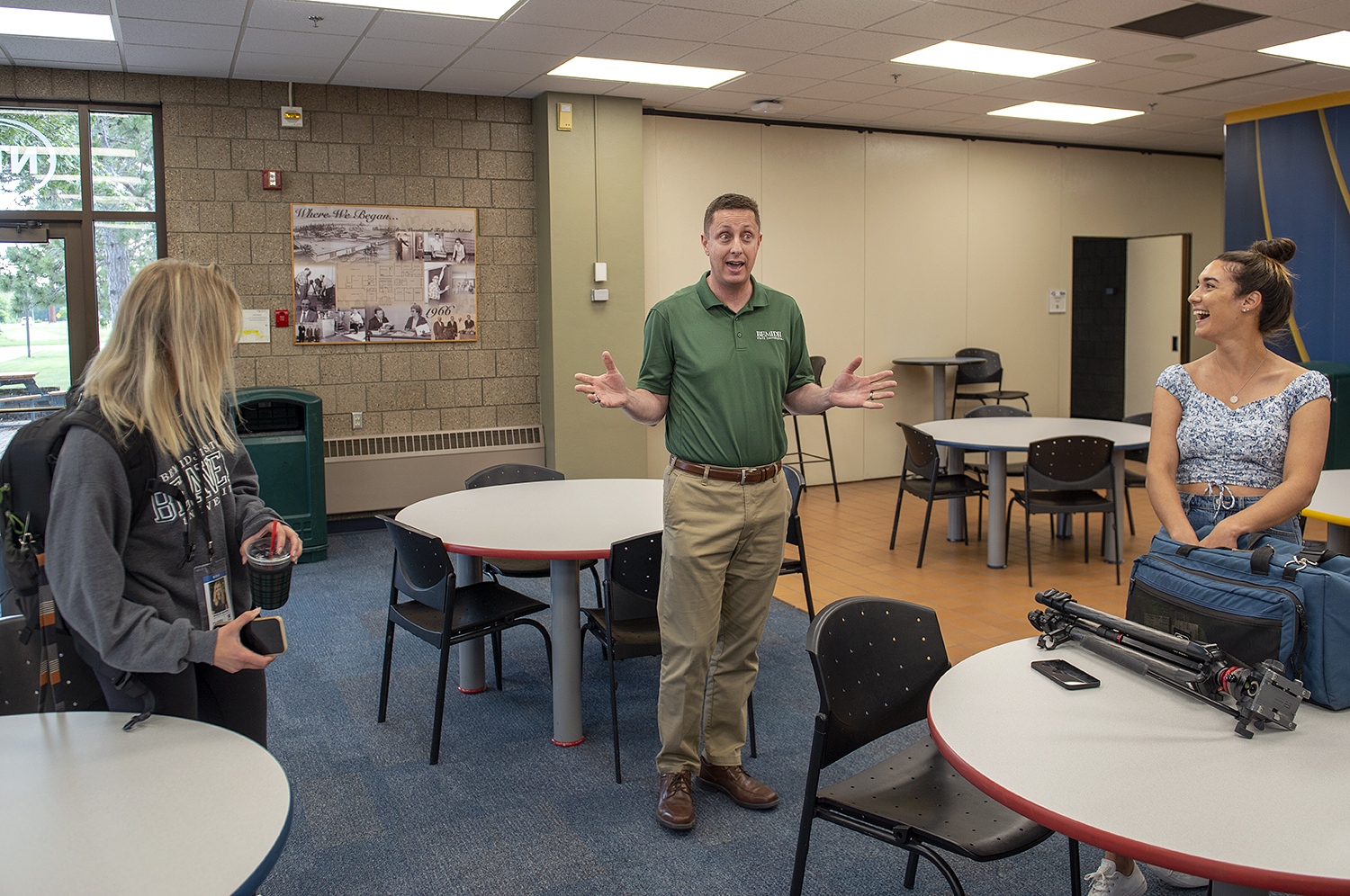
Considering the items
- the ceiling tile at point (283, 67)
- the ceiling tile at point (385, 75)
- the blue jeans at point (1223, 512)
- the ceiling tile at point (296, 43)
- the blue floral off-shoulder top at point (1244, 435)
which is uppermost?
the ceiling tile at point (385, 75)

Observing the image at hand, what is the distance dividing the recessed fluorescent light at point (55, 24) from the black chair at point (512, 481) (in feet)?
10.6

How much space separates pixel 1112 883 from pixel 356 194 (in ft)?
20.5

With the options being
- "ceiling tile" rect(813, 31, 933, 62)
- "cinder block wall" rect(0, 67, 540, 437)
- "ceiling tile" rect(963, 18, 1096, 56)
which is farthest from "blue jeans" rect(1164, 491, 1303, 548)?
"cinder block wall" rect(0, 67, 540, 437)

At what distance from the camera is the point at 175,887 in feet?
3.88

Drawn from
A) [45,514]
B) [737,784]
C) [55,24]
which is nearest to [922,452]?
[737,784]

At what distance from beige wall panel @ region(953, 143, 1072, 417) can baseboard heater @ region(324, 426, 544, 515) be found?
15.2 feet

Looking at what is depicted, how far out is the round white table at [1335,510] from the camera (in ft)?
10.2

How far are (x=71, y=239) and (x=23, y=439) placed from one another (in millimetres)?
5560

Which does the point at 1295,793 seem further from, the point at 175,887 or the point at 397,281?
the point at 397,281

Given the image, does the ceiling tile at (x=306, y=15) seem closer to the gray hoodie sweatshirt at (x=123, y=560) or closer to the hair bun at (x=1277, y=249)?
the gray hoodie sweatshirt at (x=123, y=560)

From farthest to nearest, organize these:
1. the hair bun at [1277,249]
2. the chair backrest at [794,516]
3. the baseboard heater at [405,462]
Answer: the baseboard heater at [405,462] → the chair backrest at [794,516] → the hair bun at [1277,249]

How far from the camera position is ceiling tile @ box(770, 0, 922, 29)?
505 cm

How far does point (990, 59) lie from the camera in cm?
643

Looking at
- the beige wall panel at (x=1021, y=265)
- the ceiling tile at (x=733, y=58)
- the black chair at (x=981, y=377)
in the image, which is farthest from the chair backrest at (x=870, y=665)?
the beige wall panel at (x=1021, y=265)
